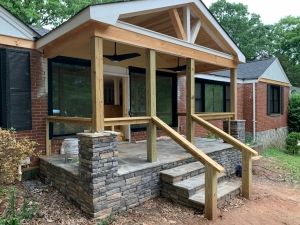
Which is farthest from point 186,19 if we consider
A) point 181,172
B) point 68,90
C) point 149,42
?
point 181,172

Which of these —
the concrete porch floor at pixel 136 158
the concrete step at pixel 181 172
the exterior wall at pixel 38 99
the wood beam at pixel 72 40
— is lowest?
the concrete step at pixel 181 172

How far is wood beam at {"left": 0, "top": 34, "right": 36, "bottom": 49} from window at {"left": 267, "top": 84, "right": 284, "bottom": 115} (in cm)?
1074

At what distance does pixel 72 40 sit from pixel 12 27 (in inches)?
58.2

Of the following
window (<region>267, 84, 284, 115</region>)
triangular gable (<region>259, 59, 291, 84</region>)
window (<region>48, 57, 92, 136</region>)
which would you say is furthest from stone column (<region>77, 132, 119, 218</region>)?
window (<region>267, 84, 284, 115</region>)

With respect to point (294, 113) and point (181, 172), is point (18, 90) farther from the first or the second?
point (294, 113)

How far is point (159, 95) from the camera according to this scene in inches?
305

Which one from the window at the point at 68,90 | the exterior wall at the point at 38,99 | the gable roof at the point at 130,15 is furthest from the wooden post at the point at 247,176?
the exterior wall at the point at 38,99

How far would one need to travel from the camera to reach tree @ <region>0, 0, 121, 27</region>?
13586mm

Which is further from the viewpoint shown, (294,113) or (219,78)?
(294,113)

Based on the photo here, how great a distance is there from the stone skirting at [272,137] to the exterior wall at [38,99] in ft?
30.1

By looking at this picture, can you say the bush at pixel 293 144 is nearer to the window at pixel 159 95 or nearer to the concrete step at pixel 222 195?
the window at pixel 159 95

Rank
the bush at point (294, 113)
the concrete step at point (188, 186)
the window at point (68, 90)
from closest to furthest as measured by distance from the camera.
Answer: the concrete step at point (188, 186)
the window at point (68, 90)
the bush at point (294, 113)

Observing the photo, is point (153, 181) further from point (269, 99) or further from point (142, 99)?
point (269, 99)

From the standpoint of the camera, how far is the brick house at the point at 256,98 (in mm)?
9555
